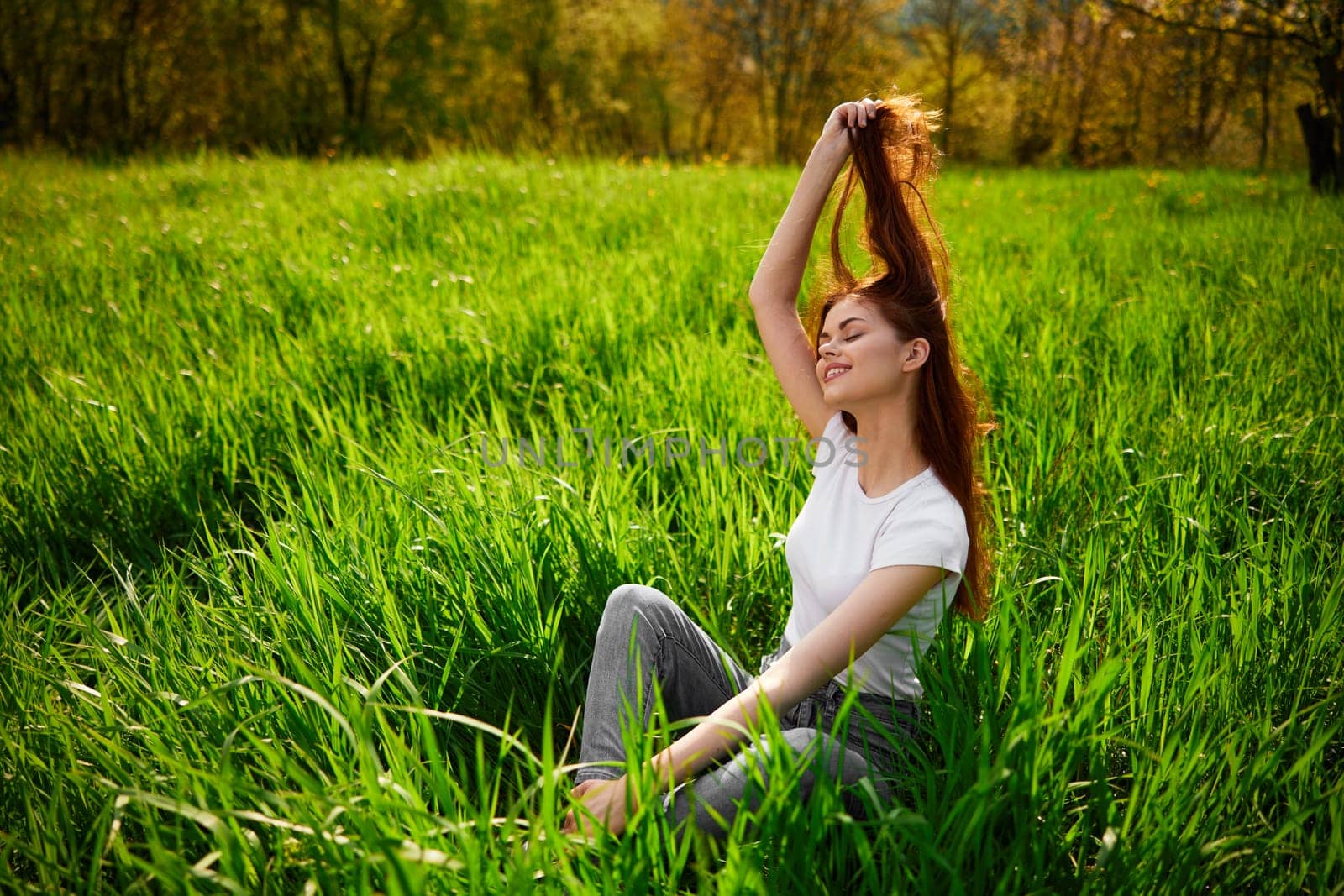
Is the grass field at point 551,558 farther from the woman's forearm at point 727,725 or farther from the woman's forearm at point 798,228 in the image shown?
the woman's forearm at point 798,228

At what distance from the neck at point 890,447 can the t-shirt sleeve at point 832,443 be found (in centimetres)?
9

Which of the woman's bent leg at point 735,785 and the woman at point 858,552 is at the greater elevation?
the woman at point 858,552

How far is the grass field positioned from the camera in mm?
1237

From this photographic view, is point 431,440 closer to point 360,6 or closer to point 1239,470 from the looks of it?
point 1239,470

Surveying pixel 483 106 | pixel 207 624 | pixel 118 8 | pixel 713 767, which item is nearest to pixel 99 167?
pixel 118 8

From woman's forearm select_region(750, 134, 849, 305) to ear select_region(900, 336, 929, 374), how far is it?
0.97 feet

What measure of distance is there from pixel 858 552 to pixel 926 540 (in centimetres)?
15

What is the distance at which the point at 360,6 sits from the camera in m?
15.0

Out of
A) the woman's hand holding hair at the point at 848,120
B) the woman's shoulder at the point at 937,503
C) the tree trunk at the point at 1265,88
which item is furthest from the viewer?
the tree trunk at the point at 1265,88

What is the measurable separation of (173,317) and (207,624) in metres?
2.82

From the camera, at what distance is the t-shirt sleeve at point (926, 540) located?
4.67ft

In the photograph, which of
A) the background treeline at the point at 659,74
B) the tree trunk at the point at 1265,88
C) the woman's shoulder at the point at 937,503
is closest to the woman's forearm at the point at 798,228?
the woman's shoulder at the point at 937,503

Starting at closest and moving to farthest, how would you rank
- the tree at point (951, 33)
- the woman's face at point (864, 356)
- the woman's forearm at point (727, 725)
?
the woman's forearm at point (727, 725)
the woman's face at point (864, 356)
the tree at point (951, 33)

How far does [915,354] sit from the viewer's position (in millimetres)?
1583
